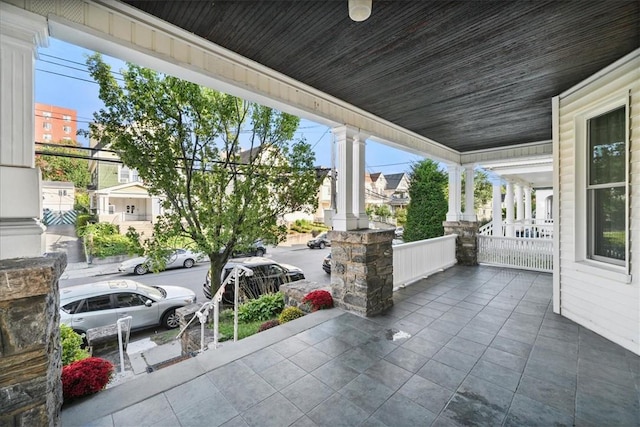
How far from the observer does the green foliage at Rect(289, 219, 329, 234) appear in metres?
19.4

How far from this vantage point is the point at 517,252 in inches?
261

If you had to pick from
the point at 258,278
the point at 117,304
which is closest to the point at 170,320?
the point at 117,304

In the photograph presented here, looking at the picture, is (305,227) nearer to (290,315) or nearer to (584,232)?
(290,315)

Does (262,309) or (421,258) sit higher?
(421,258)

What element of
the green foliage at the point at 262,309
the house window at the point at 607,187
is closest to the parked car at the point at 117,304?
the green foliage at the point at 262,309

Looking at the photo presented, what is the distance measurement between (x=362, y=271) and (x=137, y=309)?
14.8 feet

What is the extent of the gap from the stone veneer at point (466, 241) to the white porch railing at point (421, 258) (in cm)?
18

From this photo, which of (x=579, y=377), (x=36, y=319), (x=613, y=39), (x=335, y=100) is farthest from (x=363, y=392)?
(x=613, y=39)

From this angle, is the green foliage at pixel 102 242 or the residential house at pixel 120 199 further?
the residential house at pixel 120 199

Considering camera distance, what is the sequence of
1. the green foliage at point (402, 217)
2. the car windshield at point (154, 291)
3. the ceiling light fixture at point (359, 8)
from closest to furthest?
the ceiling light fixture at point (359, 8) → the car windshield at point (154, 291) → the green foliage at point (402, 217)

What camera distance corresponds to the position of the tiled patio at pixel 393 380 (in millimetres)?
1878

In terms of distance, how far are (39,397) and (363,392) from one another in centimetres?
198

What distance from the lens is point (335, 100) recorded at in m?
3.63

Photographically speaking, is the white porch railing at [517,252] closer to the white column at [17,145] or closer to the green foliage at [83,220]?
the white column at [17,145]
